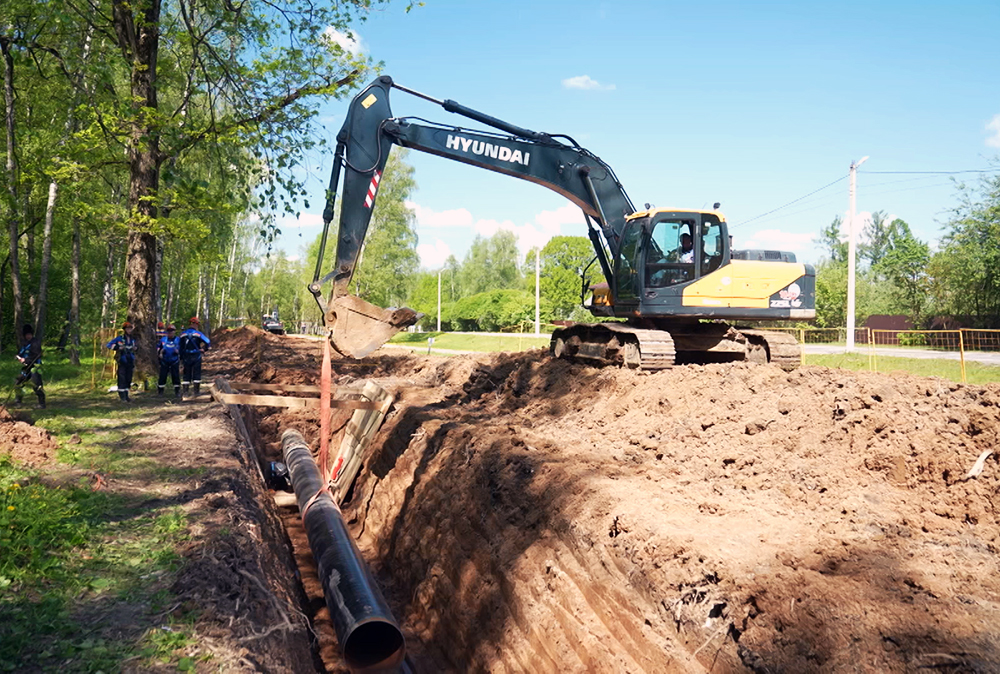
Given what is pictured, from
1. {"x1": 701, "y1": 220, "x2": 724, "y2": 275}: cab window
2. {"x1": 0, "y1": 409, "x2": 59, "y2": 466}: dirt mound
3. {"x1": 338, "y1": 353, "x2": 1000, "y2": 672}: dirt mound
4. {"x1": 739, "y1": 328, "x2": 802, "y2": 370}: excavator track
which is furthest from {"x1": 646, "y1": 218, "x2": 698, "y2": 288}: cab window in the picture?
{"x1": 0, "y1": 409, "x2": 59, "y2": 466}: dirt mound

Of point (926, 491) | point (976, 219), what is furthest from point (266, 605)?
point (976, 219)

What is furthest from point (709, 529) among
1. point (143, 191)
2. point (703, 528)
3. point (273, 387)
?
point (143, 191)

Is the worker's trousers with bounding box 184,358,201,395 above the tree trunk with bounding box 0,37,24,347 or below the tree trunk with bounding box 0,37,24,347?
below

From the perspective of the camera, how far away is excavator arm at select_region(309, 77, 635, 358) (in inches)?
357

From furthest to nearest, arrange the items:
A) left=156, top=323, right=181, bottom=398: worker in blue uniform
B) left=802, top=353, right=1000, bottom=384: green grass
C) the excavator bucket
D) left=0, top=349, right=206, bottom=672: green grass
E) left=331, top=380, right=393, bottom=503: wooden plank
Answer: left=802, top=353, right=1000, bottom=384: green grass < left=156, top=323, right=181, bottom=398: worker in blue uniform < left=331, top=380, right=393, bottom=503: wooden plank < the excavator bucket < left=0, top=349, right=206, bottom=672: green grass

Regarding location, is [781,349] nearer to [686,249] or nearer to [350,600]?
[686,249]

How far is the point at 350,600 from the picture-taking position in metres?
6.37

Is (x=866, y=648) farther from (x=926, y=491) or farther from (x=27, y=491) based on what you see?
(x=27, y=491)

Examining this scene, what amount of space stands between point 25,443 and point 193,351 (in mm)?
6029

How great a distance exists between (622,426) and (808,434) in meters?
2.71

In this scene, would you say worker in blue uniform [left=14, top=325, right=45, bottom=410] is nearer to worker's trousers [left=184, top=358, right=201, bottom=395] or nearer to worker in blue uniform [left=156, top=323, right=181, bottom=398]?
worker in blue uniform [left=156, top=323, right=181, bottom=398]

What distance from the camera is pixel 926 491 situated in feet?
20.4

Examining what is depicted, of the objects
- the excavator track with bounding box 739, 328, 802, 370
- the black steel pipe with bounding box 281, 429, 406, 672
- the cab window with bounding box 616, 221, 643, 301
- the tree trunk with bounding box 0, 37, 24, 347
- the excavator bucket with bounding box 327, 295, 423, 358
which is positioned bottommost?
the black steel pipe with bounding box 281, 429, 406, 672

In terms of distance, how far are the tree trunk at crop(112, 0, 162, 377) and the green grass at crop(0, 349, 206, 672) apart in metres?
7.15
